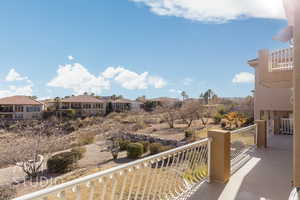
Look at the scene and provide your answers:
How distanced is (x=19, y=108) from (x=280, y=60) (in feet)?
117

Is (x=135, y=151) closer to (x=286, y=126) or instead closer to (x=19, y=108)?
(x=286, y=126)

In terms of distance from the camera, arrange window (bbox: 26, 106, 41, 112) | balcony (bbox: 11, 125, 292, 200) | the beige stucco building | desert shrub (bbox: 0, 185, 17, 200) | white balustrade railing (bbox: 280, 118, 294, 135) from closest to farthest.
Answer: balcony (bbox: 11, 125, 292, 200)
the beige stucco building
desert shrub (bbox: 0, 185, 17, 200)
white balustrade railing (bbox: 280, 118, 294, 135)
window (bbox: 26, 106, 41, 112)

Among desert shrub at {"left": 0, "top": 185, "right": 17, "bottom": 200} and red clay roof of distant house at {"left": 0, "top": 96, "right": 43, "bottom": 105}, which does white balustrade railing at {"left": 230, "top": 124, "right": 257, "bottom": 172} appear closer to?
desert shrub at {"left": 0, "top": 185, "right": 17, "bottom": 200}

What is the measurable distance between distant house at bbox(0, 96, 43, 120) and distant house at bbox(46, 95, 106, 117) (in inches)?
133

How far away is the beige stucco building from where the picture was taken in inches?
262

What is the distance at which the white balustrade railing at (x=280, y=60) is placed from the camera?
650 centimetres

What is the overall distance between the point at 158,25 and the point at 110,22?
3.98 meters

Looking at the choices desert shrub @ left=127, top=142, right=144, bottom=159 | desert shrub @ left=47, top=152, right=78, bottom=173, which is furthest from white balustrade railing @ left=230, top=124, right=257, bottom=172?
desert shrub @ left=47, top=152, right=78, bottom=173

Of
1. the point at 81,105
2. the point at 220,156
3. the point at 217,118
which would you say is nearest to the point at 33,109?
the point at 81,105

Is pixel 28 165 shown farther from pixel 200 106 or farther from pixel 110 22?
pixel 200 106

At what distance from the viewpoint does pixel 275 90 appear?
1304 centimetres

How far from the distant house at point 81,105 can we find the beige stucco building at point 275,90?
96.2 ft

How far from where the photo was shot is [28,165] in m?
11.6

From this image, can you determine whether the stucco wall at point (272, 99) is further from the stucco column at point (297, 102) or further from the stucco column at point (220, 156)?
the stucco column at point (297, 102)
